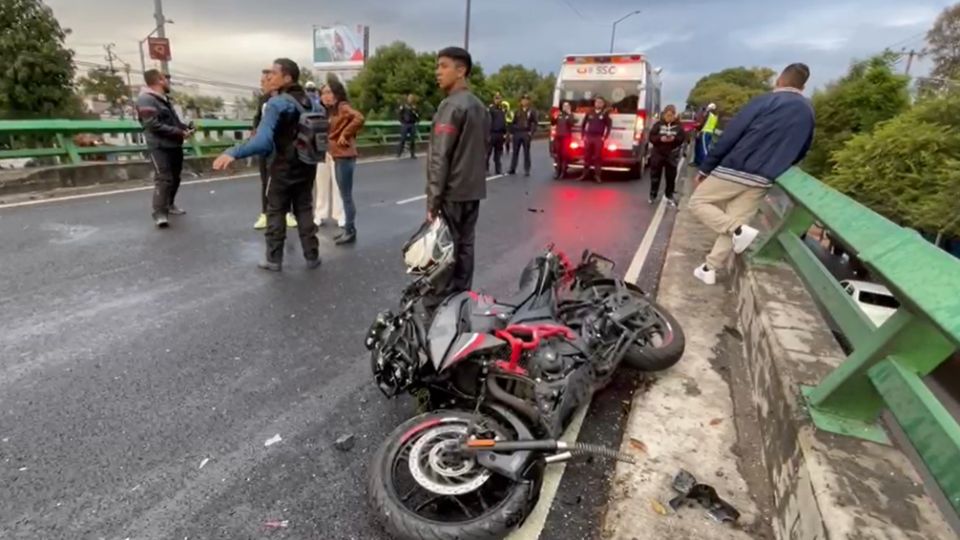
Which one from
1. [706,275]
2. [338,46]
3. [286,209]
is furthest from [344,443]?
[338,46]

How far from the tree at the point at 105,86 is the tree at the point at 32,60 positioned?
2978cm

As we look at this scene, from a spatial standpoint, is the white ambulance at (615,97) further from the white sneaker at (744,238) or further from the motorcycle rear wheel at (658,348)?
the motorcycle rear wheel at (658,348)

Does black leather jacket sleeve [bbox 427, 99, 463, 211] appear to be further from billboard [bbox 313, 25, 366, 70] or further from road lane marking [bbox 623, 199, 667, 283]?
billboard [bbox 313, 25, 366, 70]

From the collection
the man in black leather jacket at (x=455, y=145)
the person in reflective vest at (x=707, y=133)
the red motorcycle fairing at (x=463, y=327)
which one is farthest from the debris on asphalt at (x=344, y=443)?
the person in reflective vest at (x=707, y=133)

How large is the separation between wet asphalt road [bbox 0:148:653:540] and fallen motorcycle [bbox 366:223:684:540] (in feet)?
0.96

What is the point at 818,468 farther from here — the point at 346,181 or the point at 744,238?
the point at 346,181

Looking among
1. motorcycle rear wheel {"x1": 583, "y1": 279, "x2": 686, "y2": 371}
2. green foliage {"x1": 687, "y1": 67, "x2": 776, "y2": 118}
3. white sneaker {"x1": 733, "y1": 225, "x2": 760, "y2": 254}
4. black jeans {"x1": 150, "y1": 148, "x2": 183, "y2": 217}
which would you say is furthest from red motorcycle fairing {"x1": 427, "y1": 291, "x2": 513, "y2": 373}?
green foliage {"x1": 687, "y1": 67, "x2": 776, "y2": 118}

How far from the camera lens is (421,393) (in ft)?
8.27

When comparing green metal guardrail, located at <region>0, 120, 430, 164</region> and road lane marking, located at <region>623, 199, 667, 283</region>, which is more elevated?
green metal guardrail, located at <region>0, 120, 430, 164</region>

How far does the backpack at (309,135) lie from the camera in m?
4.75

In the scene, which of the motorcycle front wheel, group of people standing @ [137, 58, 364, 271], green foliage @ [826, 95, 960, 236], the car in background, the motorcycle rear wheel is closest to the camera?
the motorcycle front wheel

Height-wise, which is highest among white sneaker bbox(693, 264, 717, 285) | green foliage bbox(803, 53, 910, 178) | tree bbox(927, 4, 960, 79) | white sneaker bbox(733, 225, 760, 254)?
tree bbox(927, 4, 960, 79)

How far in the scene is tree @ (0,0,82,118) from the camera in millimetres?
23547

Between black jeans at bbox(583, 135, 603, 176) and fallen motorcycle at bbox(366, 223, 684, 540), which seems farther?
black jeans at bbox(583, 135, 603, 176)
